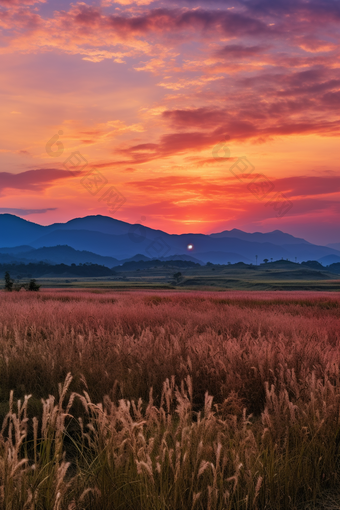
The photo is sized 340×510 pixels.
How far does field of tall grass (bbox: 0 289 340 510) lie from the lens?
235 cm

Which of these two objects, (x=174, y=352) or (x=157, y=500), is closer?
(x=157, y=500)

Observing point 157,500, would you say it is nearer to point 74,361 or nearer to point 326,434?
point 326,434

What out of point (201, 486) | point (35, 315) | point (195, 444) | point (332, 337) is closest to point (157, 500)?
point (201, 486)

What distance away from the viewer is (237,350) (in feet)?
18.7

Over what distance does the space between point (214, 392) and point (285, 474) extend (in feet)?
7.73

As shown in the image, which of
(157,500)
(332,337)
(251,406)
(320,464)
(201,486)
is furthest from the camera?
(332,337)

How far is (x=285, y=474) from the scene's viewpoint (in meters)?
2.78

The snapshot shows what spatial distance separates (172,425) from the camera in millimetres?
3332

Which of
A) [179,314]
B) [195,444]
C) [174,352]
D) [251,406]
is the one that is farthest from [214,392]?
[179,314]

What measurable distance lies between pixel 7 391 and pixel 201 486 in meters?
3.86

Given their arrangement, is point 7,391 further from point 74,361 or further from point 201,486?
point 201,486

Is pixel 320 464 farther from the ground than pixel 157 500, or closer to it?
closer to it

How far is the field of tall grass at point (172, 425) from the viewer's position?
2354 mm

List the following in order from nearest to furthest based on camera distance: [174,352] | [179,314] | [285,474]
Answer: [285,474] < [174,352] < [179,314]
